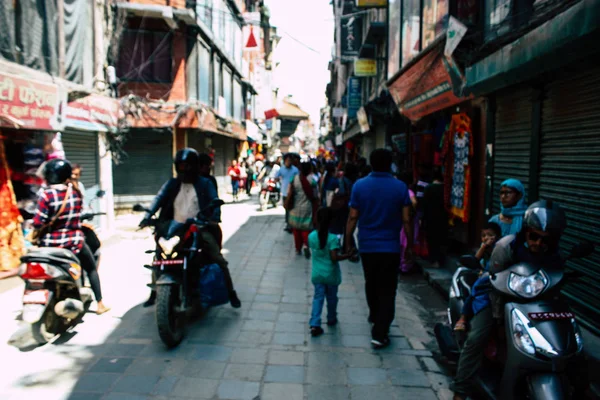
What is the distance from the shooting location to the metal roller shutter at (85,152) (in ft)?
31.2

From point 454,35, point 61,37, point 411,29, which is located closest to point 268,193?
point 411,29

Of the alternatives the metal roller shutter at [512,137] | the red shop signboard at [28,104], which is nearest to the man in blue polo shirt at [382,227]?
the metal roller shutter at [512,137]

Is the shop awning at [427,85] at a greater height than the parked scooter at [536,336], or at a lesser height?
greater

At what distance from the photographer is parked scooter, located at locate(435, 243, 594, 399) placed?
105 inches

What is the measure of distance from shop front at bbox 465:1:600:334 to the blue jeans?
7.89ft

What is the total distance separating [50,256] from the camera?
14.5ft

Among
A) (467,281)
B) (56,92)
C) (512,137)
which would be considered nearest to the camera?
(467,281)

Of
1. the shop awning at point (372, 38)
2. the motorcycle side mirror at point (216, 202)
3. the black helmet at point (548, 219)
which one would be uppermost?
the shop awning at point (372, 38)

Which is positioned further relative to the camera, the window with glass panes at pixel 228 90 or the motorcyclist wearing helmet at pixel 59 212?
the window with glass panes at pixel 228 90

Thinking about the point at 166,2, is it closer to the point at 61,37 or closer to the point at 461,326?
the point at 61,37

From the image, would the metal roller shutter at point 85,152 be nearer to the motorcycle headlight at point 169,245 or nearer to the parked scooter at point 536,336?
the motorcycle headlight at point 169,245

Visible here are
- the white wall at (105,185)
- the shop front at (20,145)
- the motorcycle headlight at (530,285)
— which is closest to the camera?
the motorcycle headlight at (530,285)

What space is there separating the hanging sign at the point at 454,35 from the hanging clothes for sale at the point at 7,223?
673 centimetres

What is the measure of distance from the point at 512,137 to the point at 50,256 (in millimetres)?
5820
